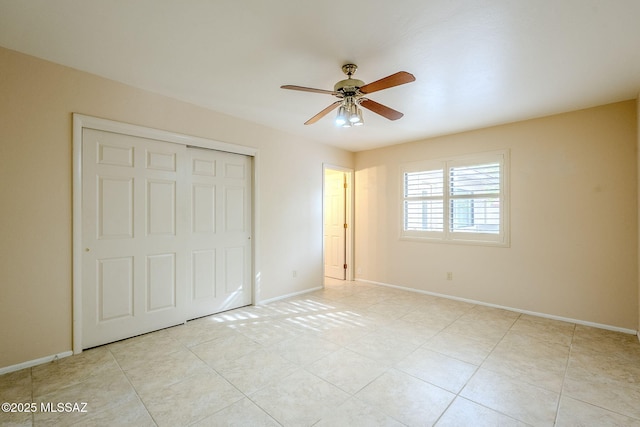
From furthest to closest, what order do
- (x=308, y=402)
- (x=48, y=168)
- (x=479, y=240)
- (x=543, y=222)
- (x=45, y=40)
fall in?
(x=479, y=240), (x=543, y=222), (x=48, y=168), (x=45, y=40), (x=308, y=402)

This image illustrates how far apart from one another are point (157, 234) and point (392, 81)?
9.29ft

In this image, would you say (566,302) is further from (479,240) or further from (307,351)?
(307,351)

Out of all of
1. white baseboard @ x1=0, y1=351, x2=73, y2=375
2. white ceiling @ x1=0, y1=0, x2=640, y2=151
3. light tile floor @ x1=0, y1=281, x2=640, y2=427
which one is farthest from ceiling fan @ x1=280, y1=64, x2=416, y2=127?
white baseboard @ x1=0, y1=351, x2=73, y2=375

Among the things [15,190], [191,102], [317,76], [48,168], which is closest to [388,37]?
[317,76]

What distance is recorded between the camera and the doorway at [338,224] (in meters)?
5.67

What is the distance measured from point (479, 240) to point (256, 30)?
3.92 metres

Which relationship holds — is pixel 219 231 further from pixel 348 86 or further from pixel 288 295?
pixel 348 86

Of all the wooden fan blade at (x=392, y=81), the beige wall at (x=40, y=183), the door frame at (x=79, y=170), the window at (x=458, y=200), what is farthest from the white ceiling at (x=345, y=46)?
the window at (x=458, y=200)

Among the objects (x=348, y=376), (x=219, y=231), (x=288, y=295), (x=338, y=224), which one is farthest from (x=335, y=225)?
(x=348, y=376)

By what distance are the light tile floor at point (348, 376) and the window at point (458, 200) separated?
1346 mm

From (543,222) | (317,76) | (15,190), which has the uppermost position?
(317,76)

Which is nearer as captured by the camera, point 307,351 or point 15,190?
point 15,190

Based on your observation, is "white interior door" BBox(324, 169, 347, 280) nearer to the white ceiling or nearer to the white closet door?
the white closet door

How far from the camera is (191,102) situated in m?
3.37
